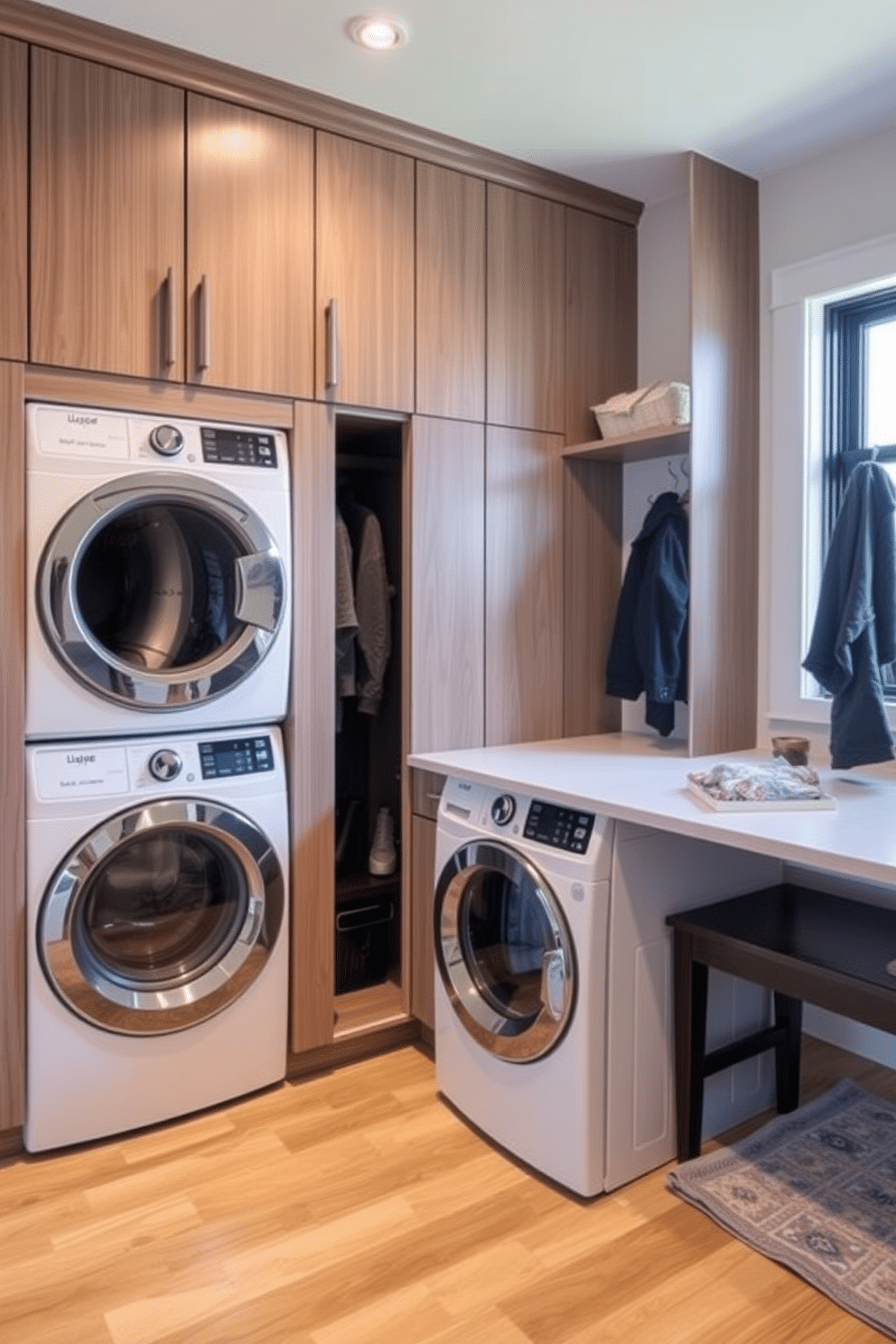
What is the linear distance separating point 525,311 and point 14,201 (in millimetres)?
1382

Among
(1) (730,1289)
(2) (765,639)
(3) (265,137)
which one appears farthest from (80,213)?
(1) (730,1289)

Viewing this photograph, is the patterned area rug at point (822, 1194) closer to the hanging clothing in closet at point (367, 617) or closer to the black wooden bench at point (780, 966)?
the black wooden bench at point (780, 966)

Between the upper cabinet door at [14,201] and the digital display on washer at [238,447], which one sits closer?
the upper cabinet door at [14,201]

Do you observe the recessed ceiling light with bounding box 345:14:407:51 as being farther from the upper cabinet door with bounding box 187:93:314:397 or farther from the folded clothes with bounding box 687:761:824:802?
the folded clothes with bounding box 687:761:824:802

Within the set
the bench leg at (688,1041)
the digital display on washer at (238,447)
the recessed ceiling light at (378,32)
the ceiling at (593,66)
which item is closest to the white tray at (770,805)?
the bench leg at (688,1041)

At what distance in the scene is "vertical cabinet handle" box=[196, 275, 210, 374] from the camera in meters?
2.14

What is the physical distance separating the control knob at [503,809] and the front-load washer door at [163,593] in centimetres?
68

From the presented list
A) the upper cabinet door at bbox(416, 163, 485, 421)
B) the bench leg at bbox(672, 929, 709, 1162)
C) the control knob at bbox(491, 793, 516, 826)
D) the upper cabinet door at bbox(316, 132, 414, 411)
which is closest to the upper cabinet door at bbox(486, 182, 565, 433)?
the upper cabinet door at bbox(416, 163, 485, 421)

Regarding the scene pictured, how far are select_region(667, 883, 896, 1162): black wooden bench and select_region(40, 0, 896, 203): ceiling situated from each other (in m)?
1.94

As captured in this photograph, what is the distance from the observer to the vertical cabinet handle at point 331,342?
7.62ft

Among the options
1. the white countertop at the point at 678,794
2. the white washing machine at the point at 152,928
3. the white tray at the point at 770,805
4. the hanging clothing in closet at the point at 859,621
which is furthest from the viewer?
the hanging clothing in closet at the point at 859,621

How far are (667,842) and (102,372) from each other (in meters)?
1.63

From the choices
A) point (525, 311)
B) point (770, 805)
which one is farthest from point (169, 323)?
point (770, 805)

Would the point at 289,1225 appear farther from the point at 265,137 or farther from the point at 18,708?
the point at 265,137
